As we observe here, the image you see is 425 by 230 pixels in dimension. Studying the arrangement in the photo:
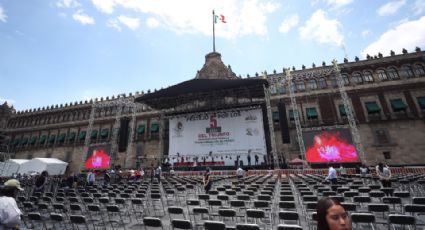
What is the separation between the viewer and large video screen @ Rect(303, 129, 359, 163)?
23219 millimetres

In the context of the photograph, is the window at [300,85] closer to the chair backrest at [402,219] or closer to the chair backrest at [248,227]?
the chair backrest at [402,219]

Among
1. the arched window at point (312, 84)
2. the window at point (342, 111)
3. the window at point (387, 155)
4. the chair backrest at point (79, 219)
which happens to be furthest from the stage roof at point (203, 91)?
the chair backrest at point (79, 219)

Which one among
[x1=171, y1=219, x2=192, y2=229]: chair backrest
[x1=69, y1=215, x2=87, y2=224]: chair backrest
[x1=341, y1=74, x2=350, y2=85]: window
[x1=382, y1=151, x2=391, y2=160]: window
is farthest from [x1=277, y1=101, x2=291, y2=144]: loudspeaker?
[x1=69, y1=215, x2=87, y2=224]: chair backrest

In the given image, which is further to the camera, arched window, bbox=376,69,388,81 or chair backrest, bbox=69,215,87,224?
arched window, bbox=376,69,388,81

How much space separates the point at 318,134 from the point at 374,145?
5973 mm

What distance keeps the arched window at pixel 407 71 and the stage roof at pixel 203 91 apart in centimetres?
1763

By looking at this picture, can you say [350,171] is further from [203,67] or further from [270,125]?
[203,67]

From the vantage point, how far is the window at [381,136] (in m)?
23.6

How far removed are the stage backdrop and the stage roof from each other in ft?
6.89

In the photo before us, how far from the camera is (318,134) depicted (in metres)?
24.9

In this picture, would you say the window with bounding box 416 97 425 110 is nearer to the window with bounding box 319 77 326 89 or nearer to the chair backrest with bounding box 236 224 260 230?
the window with bounding box 319 77 326 89

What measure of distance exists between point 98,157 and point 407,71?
44040mm

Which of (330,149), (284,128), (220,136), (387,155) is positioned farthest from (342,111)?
(220,136)

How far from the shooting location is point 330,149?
23875mm
